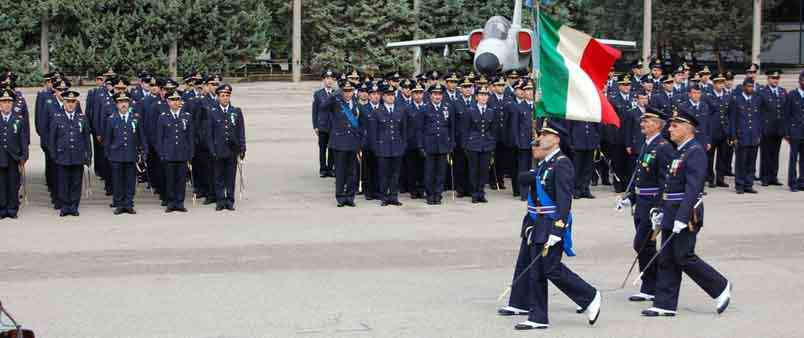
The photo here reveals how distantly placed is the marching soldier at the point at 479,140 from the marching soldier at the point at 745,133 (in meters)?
3.89

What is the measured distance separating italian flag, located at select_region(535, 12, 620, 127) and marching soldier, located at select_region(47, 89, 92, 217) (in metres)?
7.17

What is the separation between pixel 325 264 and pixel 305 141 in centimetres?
1375

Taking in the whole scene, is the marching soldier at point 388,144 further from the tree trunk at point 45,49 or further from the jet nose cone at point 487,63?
the tree trunk at point 45,49

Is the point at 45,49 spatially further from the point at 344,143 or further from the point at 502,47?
the point at 344,143

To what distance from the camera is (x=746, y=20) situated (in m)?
50.1

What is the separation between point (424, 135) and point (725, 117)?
494cm

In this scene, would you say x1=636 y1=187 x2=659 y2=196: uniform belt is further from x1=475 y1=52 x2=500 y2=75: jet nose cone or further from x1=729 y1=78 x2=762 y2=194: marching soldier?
x1=475 y1=52 x2=500 y2=75: jet nose cone

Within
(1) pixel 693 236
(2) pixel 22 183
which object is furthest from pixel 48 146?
(1) pixel 693 236

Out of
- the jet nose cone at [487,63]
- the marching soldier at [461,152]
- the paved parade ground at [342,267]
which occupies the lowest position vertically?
the paved parade ground at [342,267]

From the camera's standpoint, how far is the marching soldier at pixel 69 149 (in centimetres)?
1573

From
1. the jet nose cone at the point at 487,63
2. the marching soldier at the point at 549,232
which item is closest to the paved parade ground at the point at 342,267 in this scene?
the marching soldier at the point at 549,232

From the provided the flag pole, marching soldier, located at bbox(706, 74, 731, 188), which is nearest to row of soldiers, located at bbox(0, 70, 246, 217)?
the flag pole

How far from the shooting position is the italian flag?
36.0ft

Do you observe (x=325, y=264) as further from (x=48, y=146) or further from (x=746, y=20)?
(x=746, y=20)
